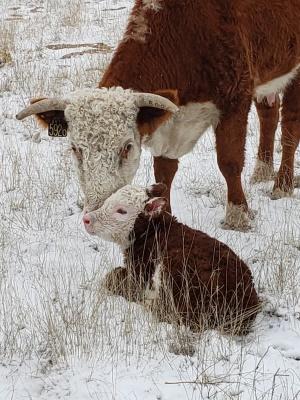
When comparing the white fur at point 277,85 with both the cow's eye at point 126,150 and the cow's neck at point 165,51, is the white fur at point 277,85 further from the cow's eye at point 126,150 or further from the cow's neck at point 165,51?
the cow's eye at point 126,150

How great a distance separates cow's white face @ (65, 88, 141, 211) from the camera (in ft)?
14.1

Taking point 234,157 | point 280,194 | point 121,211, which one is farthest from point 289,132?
point 121,211

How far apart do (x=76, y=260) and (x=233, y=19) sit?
95.4 inches

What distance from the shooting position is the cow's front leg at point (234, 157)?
5418mm

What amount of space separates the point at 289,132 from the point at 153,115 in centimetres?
270

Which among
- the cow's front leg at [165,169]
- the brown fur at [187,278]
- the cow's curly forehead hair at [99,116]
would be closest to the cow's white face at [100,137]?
the cow's curly forehead hair at [99,116]

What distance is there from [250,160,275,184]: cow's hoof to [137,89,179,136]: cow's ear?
257 cm

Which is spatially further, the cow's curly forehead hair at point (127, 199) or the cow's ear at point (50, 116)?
the cow's ear at point (50, 116)

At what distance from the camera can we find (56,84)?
9.31m

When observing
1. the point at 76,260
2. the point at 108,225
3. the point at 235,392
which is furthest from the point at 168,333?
the point at 76,260

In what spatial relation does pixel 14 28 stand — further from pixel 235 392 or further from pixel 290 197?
pixel 235 392

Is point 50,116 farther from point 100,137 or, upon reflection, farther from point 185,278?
point 185,278

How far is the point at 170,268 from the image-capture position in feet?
12.9

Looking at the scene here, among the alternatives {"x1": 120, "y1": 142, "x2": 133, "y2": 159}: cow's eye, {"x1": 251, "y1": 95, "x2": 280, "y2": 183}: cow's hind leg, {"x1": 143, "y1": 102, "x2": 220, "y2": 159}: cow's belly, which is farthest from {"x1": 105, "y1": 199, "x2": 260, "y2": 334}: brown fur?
{"x1": 251, "y1": 95, "x2": 280, "y2": 183}: cow's hind leg
